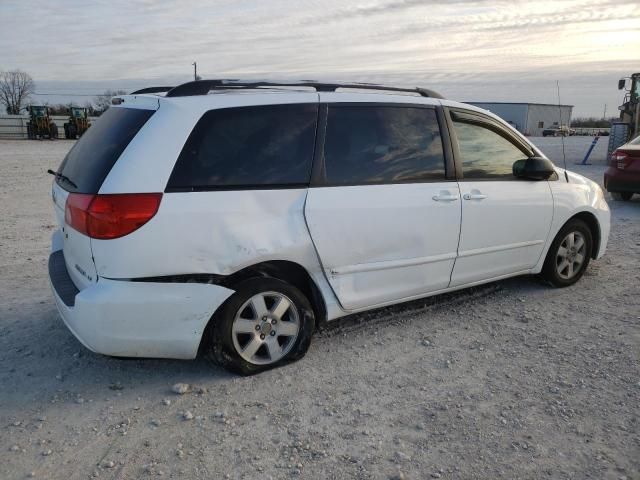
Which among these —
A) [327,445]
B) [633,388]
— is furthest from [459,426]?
[633,388]

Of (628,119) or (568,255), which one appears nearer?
(568,255)

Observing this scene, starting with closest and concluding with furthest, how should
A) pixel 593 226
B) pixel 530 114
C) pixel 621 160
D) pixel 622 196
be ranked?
1. pixel 593 226
2. pixel 621 160
3. pixel 622 196
4. pixel 530 114

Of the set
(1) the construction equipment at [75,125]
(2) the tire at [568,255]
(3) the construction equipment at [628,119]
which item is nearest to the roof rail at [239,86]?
(2) the tire at [568,255]

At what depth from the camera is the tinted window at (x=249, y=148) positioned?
3318mm

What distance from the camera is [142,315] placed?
321cm

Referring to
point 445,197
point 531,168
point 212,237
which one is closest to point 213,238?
point 212,237

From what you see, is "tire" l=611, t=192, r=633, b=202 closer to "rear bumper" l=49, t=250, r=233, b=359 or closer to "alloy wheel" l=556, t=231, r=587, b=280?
"alloy wheel" l=556, t=231, r=587, b=280

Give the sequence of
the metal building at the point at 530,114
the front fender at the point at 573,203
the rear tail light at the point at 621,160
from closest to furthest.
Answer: the front fender at the point at 573,203 → the rear tail light at the point at 621,160 → the metal building at the point at 530,114

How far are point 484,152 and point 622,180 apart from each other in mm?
6952

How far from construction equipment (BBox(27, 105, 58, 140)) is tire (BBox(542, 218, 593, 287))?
39.5 m

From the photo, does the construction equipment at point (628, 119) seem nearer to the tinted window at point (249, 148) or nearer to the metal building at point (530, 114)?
the tinted window at point (249, 148)

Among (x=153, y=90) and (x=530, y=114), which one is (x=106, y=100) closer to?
(x=153, y=90)

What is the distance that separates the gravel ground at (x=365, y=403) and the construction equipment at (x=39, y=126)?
124ft

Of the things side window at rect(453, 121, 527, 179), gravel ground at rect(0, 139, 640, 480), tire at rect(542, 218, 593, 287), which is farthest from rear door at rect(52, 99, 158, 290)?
tire at rect(542, 218, 593, 287)
